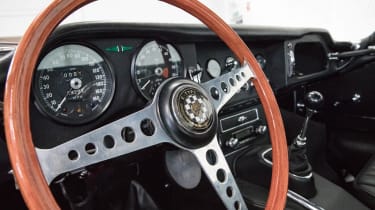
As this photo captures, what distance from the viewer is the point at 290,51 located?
131 centimetres

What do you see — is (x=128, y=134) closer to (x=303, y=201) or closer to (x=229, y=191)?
(x=229, y=191)

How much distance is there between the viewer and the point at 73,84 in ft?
2.41

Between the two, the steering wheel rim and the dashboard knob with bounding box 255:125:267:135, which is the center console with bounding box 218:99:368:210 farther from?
the steering wheel rim

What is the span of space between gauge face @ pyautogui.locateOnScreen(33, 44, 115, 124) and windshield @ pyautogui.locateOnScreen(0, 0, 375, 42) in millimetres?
927

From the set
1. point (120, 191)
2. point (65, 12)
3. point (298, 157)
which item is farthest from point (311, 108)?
point (65, 12)

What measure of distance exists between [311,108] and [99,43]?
682mm

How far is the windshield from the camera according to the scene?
2.07 m

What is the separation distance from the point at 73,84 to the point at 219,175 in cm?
37

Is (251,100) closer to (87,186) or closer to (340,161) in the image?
(87,186)

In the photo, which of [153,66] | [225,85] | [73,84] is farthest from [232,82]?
[73,84]

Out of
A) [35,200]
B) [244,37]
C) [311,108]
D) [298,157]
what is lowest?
[298,157]

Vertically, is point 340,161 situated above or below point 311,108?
below

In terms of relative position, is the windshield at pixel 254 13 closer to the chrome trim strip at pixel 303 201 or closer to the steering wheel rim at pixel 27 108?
the chrome trim strip at pixel 303 201

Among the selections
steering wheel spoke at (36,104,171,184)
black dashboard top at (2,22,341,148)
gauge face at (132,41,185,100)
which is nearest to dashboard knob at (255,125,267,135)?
black dashboard top at (2,22,341,148)
